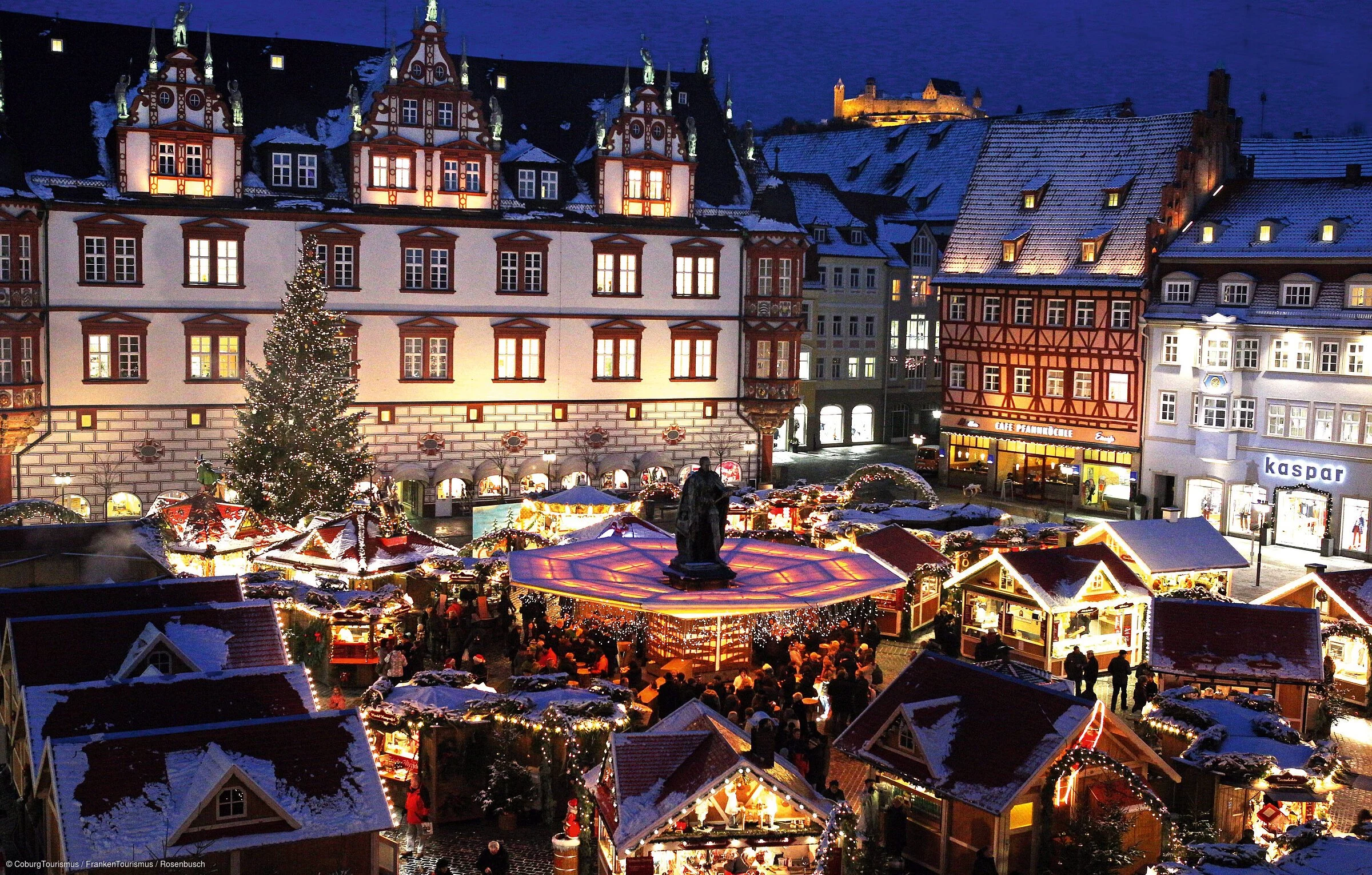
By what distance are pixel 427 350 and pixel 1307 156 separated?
3349 centimetres

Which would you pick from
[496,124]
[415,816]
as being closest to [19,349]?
[496,124]

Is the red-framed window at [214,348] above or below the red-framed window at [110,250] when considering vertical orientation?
below

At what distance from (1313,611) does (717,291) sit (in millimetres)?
30792

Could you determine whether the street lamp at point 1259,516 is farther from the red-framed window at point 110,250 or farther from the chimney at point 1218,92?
the red-framed window at point 110,250

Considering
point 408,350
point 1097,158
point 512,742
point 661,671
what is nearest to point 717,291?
point 408,350

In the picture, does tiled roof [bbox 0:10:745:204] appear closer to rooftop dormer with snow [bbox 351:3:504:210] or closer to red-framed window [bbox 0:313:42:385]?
rooftop dormer with snow [bbox 351:3:504:210]

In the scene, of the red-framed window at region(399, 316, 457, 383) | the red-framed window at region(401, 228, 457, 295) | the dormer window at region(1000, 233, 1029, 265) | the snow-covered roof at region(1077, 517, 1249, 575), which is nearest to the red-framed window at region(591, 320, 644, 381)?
the red-framed window at region(399, 316, 457, 383)

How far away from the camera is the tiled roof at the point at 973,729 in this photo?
21.1m

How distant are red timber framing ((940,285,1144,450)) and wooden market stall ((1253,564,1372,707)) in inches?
892

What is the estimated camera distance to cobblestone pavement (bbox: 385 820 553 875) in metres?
21.9

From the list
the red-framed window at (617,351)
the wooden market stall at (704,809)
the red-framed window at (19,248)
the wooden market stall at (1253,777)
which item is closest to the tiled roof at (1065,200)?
the red-framed window at (617,351)

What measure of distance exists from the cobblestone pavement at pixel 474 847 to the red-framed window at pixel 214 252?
2971cm

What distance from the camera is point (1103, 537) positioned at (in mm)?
36906

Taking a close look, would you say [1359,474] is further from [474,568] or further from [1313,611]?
[474,568]
